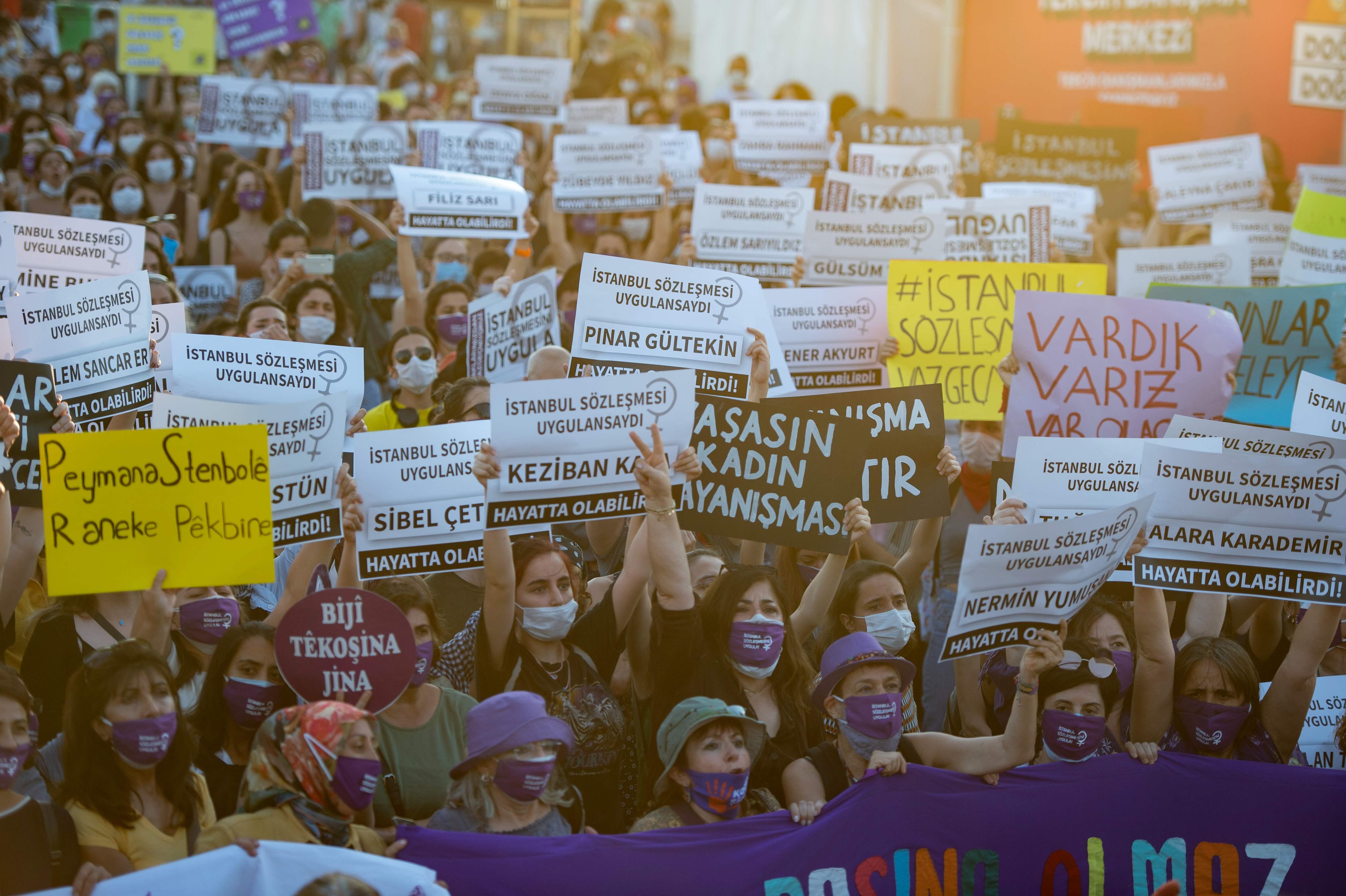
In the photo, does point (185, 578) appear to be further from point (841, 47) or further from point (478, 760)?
point (841, 47)

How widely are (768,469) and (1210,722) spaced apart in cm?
172

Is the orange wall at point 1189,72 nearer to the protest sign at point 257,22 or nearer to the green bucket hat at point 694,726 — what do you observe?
the protest sign at point 257,22

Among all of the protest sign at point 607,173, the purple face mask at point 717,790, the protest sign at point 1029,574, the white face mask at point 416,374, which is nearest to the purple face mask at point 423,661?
the purple face mask at point 717,790

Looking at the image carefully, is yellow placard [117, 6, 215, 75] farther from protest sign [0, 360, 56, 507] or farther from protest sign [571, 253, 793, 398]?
protest sign [0, 360, 56, 507]

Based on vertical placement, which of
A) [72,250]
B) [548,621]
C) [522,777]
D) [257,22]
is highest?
[257,22]

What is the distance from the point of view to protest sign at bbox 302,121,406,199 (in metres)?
9.52

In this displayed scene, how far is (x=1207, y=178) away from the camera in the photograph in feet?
32.9

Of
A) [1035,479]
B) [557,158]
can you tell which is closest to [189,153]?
[557,158]

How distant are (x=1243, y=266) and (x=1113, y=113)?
840cm

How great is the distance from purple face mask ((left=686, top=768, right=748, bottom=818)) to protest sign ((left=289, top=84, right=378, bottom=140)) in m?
8.65

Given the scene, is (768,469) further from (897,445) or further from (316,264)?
(316,264)

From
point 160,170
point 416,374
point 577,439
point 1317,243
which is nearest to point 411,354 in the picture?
point 416,374

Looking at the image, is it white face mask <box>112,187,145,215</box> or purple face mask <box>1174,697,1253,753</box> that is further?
white face mask <box>112,187,145,215</box>

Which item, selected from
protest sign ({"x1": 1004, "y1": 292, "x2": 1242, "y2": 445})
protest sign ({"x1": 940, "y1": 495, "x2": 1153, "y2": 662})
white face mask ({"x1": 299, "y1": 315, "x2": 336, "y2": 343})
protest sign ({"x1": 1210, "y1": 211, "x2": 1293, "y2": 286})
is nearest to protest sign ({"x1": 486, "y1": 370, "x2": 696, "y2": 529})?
protest sign ({"x1": 940, "y1": 495, "x2": 1153, "y2": 662})
